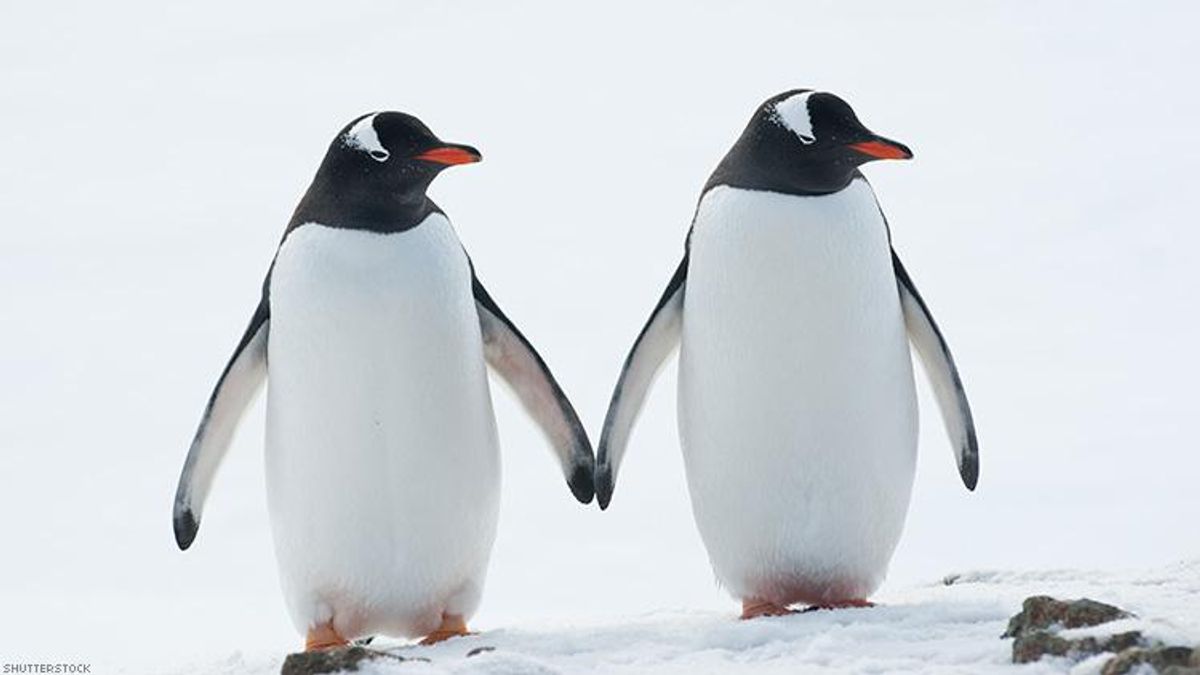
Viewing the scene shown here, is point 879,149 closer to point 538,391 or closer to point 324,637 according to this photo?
point 538,391

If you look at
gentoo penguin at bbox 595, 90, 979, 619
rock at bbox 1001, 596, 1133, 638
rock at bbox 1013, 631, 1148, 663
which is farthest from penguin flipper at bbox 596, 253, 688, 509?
rock at bbox 1013, 631, 1148, 663

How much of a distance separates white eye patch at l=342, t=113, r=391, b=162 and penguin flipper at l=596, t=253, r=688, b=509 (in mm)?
1266

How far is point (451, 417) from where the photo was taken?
277 inches

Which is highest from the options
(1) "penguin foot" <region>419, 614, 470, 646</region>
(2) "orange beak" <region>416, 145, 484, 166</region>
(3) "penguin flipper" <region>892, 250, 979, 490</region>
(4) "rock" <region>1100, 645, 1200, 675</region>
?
(2) "orange beak" <region>416, 145, 484, 166</region>

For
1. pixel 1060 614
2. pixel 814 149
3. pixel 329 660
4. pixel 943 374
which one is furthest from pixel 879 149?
pixel 329 660

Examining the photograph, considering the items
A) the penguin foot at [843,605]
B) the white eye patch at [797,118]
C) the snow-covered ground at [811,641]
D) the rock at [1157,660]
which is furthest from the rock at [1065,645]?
the white eye patch at [797,118]

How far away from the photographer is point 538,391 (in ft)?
25.3

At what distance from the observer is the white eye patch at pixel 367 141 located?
7.09m

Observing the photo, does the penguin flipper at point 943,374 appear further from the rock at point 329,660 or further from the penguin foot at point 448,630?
the rock at point 329,660

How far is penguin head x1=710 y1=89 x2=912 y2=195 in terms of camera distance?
7.16m

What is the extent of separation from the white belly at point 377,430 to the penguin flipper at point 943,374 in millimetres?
1782

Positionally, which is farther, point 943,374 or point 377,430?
point 943,374

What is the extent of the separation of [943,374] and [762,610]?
132cm

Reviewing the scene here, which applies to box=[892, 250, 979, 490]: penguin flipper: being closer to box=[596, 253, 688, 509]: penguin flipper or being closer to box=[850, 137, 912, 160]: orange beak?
box=[850, 137, 912, 160]: orange beak
